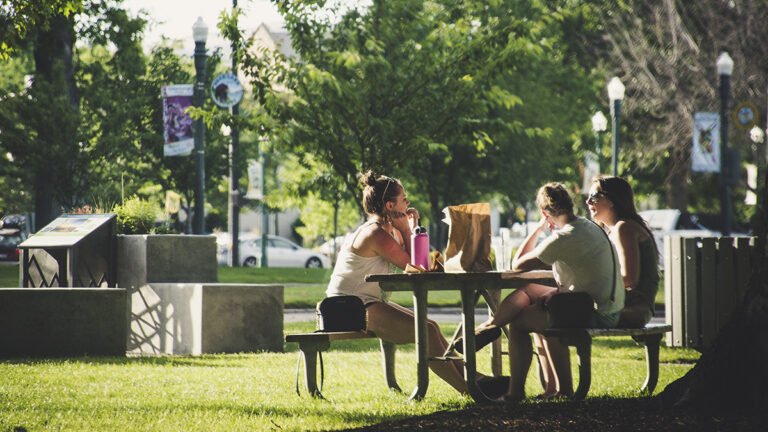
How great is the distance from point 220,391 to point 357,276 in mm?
1411

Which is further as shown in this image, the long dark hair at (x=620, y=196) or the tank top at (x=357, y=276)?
the long dark hair at (x=620, y=196)

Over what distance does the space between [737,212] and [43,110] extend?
30.0 m

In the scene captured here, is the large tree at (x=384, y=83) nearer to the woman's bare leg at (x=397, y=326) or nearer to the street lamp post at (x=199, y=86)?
the street lamp post at (x=199, y=86)

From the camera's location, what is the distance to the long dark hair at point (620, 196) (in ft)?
28.1

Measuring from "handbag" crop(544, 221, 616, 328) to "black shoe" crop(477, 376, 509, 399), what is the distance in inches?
22.3

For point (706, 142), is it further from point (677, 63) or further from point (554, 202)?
point (554, 202)

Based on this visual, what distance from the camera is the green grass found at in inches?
283

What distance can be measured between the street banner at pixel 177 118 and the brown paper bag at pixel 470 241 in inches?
608

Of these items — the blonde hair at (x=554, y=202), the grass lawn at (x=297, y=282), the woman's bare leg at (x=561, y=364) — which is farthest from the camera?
the grass lawn at (x=297, y=282)

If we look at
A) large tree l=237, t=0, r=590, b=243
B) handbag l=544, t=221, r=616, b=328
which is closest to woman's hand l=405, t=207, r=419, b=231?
handbag l=544, t=221, r=616, b=328

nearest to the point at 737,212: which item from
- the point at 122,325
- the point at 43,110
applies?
the point at 43,110

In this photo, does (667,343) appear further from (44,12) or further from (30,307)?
(44,12)

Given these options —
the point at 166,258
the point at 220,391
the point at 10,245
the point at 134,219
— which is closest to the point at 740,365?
the point at 220,391

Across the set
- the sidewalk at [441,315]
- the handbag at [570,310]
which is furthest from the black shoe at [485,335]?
the sidewalk at [441,315]
